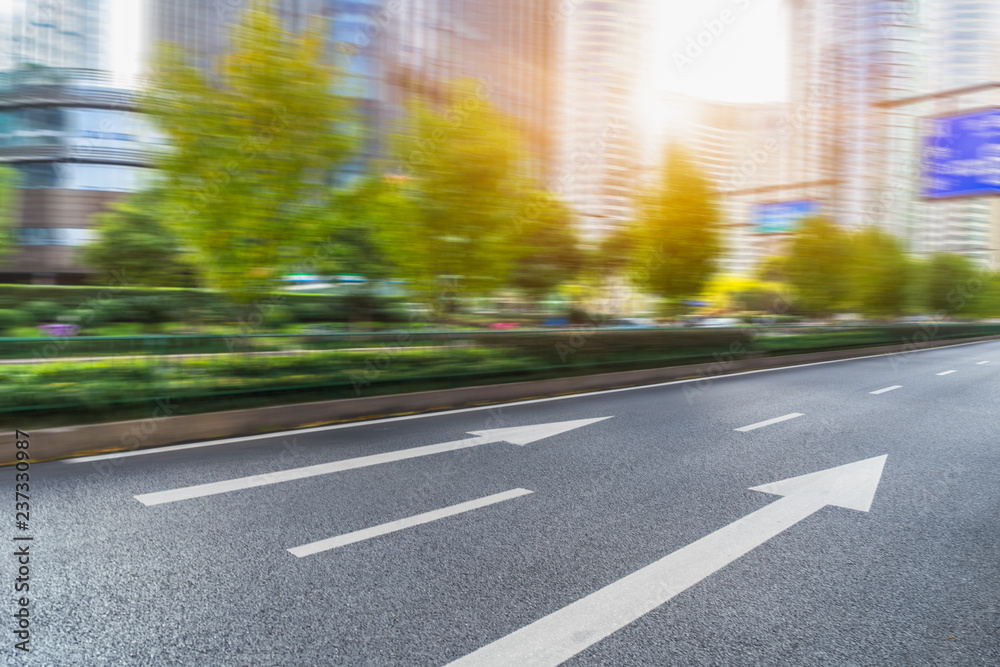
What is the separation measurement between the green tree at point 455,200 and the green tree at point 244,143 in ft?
9.45

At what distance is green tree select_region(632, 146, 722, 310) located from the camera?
74.5 feet

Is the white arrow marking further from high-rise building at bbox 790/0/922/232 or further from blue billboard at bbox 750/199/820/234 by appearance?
blue billboard at bbox 750/199/820/234

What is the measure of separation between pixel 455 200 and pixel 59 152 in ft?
150

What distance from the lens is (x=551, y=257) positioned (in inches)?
1067

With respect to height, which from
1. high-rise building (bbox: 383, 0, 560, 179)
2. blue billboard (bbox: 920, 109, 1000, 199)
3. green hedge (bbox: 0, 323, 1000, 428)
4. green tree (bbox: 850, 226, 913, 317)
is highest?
high-rise building (bbox: 383, 0, 560, 179)

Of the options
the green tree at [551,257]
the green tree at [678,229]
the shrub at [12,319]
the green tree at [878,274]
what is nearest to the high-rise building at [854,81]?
the green tree at [878,274]

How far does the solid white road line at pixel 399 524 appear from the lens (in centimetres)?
414

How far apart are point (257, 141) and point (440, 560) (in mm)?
8553

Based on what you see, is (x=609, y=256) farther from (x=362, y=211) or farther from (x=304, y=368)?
(x=304, y=368)

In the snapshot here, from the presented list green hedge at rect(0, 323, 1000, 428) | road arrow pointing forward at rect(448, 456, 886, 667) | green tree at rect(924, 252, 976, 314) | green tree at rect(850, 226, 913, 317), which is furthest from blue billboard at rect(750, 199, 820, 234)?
road arrow pointing forward at rect(448, 456, 886, 667)

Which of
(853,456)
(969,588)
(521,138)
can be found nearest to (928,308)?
(521,138)

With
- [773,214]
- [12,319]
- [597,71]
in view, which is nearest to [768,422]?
[12,319]

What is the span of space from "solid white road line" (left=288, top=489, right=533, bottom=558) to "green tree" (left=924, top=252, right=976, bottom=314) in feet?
175

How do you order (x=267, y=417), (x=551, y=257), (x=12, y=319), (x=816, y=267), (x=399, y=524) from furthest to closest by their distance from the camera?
(x=816, y=267) → (x=551, y=257) → (x=12, y=319) → (x=267, y=417) → (x=399, y=524)
